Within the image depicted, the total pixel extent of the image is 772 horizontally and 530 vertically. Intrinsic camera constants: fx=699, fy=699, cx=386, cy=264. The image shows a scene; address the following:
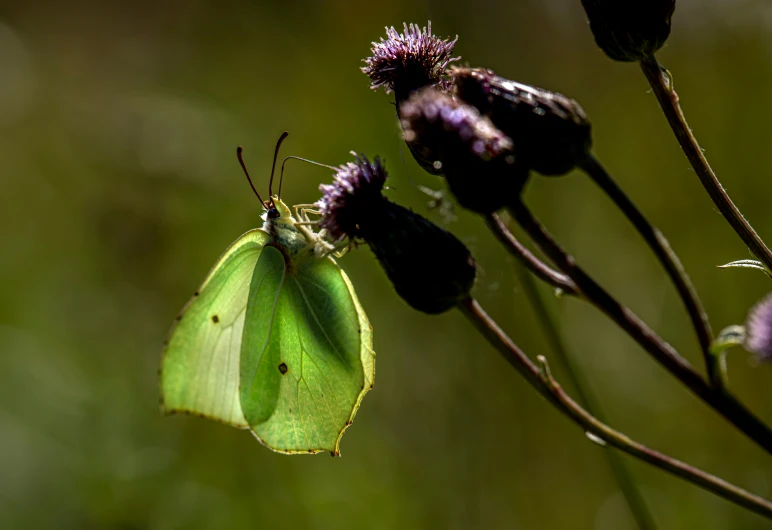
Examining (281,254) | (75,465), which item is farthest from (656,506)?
(75,465)

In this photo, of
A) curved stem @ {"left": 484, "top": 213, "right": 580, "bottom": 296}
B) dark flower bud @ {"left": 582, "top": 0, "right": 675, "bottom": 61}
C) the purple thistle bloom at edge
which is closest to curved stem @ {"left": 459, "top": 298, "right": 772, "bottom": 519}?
curved stem @ {"left": 484, "top": 213, "right": 580, "bottom": 296}

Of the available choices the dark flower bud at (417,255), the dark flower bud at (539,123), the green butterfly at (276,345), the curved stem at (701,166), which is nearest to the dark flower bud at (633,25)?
the curved stem at (701,166)

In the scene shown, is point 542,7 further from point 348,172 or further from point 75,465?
point 75,465

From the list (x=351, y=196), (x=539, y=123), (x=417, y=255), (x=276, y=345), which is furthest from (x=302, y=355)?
(x=539, y=123)

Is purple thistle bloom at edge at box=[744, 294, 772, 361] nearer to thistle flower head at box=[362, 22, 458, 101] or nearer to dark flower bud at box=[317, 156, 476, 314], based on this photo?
dark flower bud at box=[317, 156, 476, 314]

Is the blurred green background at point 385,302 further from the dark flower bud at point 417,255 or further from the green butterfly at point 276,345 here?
the dark flower bud at point 417,255
